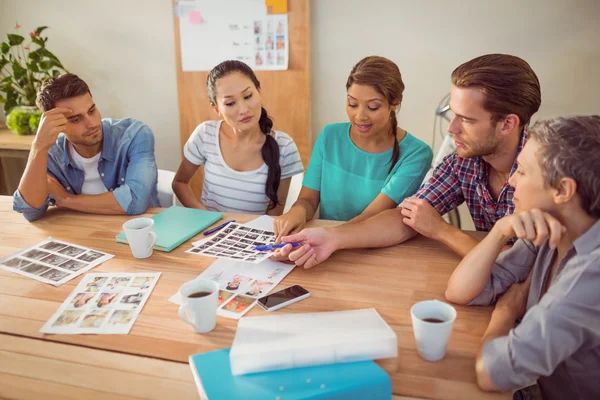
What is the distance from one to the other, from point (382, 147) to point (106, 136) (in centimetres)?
106

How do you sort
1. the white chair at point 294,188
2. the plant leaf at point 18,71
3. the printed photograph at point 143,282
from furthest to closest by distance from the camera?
the plant leaf at point 18,71 → the white chair at point 294,188 → the printed photograph at point 143,282

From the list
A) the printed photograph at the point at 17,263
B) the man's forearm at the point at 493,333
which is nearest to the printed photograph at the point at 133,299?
the printed photograph at the point at 17,263

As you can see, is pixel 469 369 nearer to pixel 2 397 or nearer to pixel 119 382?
pixel 119 382

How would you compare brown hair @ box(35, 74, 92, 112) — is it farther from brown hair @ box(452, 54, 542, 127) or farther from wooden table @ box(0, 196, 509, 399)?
brown hair @ box(452, 54, 542, 127)

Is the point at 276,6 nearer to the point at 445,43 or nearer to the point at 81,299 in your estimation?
the point at 445,43

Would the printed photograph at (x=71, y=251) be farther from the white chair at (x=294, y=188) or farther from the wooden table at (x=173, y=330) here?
the white chair at (x=294, y=188)

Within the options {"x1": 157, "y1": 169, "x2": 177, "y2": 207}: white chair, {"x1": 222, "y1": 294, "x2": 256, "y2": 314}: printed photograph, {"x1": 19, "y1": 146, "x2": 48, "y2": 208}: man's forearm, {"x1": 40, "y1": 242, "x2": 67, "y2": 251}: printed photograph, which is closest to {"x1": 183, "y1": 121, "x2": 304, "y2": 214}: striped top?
Answer: {"x1": 157, "y1": 169, "x2": 177, "y2": 207}: white chair

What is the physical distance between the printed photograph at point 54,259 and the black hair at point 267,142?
2.74 feet

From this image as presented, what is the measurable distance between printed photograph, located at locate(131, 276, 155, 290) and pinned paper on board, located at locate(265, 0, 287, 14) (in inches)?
80.0

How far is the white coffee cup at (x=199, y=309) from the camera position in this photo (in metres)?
0.93

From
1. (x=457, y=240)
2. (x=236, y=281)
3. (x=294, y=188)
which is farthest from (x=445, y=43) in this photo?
(x=236, y=281)

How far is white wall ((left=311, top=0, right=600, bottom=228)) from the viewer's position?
251 cm

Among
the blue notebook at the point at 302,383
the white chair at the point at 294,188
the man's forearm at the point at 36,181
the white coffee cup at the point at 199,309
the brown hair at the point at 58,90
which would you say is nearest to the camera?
the blue notebook at the point at 302,383

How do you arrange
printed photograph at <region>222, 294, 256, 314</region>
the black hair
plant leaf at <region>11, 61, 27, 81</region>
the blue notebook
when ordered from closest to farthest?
the blue notebook → printed photograph at <region>222, 294, 256, 314</region> → the black hair → plant leaf at <region>11, 61, 27, 81</region>
